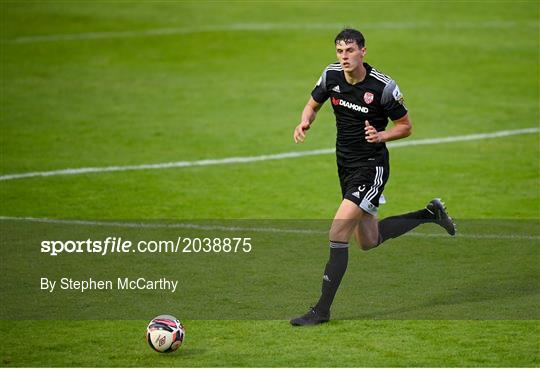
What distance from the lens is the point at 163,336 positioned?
9.87m

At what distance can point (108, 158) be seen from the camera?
1888 centimetres

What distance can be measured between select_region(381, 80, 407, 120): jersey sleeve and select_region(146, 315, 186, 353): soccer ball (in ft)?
10.7

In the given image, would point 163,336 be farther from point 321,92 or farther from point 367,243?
point 321,92

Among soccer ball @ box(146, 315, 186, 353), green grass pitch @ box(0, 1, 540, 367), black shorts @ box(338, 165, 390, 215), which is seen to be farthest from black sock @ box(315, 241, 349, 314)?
soccer ball @ box(146, 315, 186, 353)

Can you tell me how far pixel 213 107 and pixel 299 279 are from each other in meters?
10.7

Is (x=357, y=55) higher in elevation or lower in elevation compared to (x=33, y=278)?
higher

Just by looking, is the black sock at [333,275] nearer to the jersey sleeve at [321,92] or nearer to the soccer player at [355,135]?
the soccer player at [355,135]

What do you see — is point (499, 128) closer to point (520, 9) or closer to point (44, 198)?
point (44, 198)

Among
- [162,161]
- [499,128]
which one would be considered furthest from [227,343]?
[499,128]

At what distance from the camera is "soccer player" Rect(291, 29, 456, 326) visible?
11000mm

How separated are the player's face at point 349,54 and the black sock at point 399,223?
2.24m

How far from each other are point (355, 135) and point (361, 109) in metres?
0.31

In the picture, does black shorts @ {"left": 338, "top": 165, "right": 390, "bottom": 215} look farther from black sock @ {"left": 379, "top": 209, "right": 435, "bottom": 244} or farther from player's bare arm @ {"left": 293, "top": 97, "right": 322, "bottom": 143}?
black sock @ {"left": 379, "top": 209, "right": 435, "bottom": 244}

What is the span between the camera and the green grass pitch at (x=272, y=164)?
1050 centimetres
